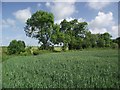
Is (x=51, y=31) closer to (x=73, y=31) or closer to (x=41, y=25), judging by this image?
(x=41, y=25)

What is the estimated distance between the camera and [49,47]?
3797 centimetres

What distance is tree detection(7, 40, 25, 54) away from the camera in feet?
110

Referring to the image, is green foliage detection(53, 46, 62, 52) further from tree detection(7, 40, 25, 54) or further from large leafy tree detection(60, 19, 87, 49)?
tree detection(7, 40, 25, 54)

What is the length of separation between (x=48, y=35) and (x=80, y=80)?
30.1 m

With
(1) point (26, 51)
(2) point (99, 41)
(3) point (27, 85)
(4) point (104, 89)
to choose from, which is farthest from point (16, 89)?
(2) point (99, 41)

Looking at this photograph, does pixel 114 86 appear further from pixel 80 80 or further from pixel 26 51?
pixel 26 51

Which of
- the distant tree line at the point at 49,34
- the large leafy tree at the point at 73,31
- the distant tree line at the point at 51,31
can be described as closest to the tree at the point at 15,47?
the distant tree line at the point at 49,34

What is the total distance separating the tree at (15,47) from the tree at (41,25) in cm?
414

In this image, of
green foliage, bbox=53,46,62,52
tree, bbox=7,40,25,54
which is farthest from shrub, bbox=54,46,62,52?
tree, bbox=7,40,25,54

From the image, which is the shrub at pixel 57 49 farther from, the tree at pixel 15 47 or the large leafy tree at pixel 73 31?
the tree at pixel 15 47

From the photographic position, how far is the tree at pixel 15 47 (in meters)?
33.4

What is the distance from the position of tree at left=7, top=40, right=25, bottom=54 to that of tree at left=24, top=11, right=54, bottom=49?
4.14m

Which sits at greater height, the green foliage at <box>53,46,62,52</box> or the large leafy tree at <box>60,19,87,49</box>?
the large leafy tree at <box>60,19,87,49</box>

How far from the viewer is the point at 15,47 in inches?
1334
